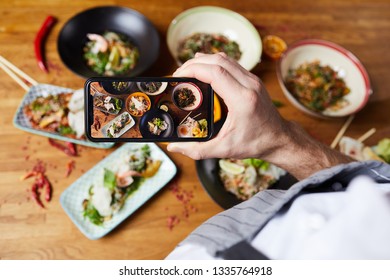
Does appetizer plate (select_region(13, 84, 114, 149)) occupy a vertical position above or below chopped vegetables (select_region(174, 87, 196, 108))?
below

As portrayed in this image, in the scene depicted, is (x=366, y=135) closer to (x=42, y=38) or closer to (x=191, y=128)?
(x=191, y=128)

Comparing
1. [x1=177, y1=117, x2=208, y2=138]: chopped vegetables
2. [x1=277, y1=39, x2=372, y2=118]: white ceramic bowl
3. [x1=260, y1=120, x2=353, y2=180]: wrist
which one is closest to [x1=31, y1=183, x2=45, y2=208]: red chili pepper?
[x1=177, y1=117, x2=208, y2=138]: chopped vegetables

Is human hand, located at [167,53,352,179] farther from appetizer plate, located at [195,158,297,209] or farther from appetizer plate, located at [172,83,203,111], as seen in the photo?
appetizer plate, located at [195,158,297,209]

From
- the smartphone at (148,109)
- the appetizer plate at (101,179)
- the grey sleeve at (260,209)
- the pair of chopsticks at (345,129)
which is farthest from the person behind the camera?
the pair of chopsticks at (345,129)

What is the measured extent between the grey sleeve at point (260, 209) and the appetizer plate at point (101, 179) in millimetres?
542

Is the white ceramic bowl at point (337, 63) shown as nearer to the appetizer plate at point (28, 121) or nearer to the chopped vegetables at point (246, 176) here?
the chopped vegetables at point (246, 176)

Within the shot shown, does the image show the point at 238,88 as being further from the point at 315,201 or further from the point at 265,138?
the point at 315,201

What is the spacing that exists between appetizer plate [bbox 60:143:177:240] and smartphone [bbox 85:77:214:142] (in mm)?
442

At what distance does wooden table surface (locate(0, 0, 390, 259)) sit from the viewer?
1297 millimetres

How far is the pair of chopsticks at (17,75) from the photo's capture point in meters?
1.57

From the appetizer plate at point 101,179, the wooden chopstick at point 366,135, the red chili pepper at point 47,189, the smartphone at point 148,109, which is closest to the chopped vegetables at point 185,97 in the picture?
the smartphone at point 148,109

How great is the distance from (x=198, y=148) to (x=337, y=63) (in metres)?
1.21

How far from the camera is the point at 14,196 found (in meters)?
1.34
